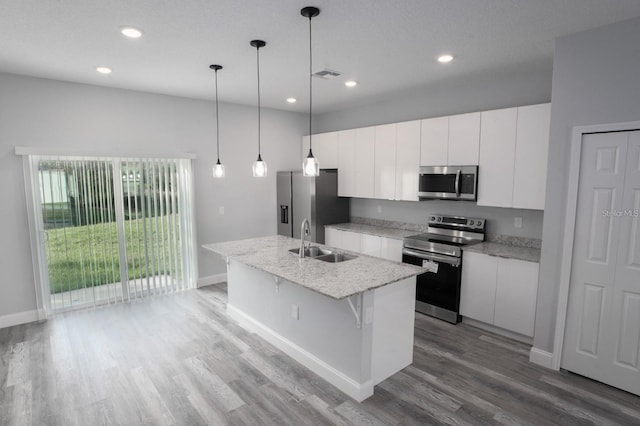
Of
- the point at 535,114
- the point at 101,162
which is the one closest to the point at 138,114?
the point at 101,162

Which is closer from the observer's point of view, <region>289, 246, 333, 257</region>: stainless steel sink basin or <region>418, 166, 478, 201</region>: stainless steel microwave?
<region>289, 246, 333, 257</region>: stainless steel sink basin

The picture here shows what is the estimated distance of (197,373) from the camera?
296cm

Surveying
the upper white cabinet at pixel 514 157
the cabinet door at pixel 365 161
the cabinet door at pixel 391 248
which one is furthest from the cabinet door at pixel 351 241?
the upper white cabinet at pixel 514 157

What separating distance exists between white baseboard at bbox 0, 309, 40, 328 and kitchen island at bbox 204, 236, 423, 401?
2441 mm

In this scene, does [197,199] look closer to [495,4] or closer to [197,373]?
[197,373]

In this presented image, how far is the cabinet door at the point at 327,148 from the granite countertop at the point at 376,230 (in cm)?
97

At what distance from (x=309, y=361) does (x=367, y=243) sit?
7.09ft

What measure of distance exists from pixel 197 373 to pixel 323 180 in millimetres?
3212

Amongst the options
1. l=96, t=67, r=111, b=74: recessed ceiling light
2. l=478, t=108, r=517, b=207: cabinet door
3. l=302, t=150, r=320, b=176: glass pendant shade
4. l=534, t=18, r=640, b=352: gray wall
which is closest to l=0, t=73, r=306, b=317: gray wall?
l=96, t=67, r=111, b=74: recessed ceiling light

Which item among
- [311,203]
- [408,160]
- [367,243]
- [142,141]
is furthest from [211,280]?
[408,160]

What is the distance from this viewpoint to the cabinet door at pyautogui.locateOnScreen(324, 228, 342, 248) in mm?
5230

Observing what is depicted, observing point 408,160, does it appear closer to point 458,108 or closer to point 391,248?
point 458,108

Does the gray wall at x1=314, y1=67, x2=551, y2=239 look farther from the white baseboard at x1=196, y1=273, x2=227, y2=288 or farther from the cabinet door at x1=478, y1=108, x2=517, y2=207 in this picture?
the white baseboard at x1=196, y1=273, x2=227, y2=288

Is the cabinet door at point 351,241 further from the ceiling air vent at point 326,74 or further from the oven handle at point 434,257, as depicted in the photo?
the ceiling air vent at point 326,74
